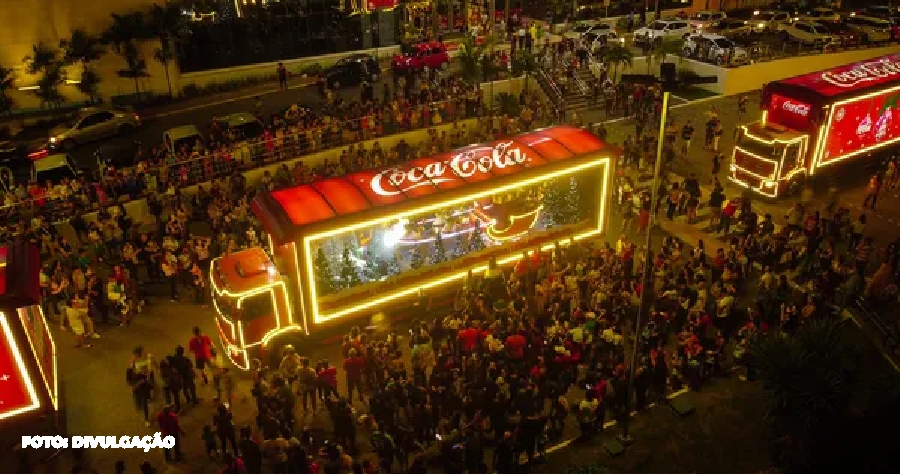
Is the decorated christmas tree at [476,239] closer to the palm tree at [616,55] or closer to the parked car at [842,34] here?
the palm tree at [616,55]

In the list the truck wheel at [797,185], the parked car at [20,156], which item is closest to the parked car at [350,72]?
the parked car at [20,156]

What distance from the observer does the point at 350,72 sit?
113 ft

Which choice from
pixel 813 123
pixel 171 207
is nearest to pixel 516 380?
pixel 171 207

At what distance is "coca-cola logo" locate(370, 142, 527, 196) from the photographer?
17172 mm

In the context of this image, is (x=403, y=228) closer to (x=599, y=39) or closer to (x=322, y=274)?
(x=322, y=274)

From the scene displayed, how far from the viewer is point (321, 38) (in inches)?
1531

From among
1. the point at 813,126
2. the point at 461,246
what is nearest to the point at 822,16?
the point at 813,126

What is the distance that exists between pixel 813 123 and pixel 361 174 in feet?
49.1

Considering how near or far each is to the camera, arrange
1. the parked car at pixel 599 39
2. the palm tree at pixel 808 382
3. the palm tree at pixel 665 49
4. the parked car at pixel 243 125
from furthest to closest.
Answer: the parked car at pixel 599 39 → the palm tree at pixel 665 49 → the parked car at pixel 243 125 → the palm tree at pixel 808 382

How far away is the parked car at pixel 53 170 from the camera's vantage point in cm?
2259

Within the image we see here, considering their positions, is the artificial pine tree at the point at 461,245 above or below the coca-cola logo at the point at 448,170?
below

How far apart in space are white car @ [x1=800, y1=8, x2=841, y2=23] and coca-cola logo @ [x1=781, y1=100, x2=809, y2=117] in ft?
75.6

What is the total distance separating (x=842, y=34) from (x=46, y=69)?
40.6 meters

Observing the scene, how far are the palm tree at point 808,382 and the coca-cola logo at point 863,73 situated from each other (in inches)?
538
